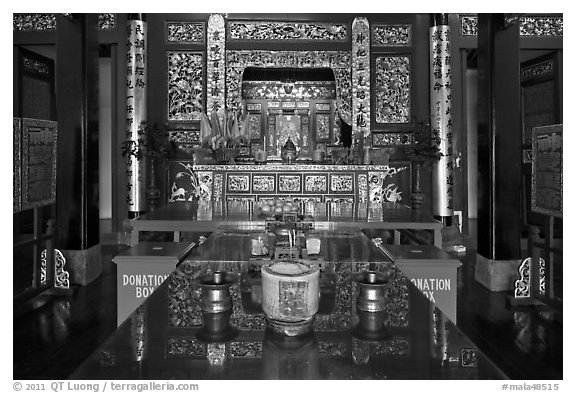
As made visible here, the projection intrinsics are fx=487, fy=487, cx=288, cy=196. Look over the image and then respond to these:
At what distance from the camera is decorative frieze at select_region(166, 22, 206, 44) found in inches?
277

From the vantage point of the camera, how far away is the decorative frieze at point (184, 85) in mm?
7012

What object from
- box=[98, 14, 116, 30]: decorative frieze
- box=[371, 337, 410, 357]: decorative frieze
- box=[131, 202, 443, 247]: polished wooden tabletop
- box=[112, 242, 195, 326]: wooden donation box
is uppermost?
box=[98, 14, 116, 30]: decorative frieze

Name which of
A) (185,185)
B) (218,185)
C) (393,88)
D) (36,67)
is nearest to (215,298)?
(218,185)

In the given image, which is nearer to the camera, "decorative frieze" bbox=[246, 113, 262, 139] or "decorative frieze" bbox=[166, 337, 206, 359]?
"decorative frieze" bbox=[166, 337, 206, 359]

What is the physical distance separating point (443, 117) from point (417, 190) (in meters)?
1.04

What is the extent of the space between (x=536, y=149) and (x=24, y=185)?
3.57 meters

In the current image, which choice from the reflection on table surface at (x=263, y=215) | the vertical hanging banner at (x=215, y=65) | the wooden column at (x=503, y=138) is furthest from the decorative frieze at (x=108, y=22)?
the wooden column at (x=503, y=138)

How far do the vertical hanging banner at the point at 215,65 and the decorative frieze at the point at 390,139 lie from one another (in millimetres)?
2279

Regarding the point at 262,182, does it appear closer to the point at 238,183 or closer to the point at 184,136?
the point at 238,183

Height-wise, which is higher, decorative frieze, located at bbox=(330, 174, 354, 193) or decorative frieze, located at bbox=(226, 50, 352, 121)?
decorative frieze, located at bbox=(226, 50, 352, 121)

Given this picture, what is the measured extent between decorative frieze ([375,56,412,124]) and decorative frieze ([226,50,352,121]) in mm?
437

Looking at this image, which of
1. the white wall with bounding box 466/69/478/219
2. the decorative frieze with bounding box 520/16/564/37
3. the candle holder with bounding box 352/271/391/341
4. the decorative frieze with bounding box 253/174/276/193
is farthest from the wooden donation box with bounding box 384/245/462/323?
the white wall with bounding box 466/69/478/219

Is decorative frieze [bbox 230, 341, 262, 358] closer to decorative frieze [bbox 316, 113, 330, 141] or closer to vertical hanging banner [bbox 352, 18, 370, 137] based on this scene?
vertical hanging banner [bbox 352, 18, 370, 137]

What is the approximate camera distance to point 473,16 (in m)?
6.88
